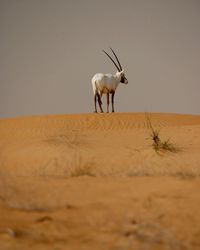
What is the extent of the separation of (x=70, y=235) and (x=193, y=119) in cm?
1306

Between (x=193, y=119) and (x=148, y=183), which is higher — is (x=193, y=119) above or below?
above

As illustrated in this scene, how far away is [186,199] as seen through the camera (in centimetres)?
208

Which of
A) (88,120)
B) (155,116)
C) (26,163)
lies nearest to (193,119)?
(155,116)

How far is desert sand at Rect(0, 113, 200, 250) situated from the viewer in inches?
60.2

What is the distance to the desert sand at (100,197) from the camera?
1530 mm

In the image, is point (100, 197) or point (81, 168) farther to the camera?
point (81, 168)

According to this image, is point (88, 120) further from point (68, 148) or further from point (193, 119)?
point (68, 148)

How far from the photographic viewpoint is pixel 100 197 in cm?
225

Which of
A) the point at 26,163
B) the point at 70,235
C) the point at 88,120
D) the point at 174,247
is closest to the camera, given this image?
the point at 174,247

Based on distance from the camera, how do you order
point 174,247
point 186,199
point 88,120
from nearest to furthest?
point 174,247
point 186,199
point 88,120

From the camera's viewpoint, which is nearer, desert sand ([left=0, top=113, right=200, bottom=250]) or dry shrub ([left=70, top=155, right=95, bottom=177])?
desert sand ([left=0, top=113, right=200, bottom=250])

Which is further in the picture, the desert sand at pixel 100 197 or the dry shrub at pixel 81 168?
the dry shrub at pixel 81 168

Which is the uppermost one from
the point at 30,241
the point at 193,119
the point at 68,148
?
the point at 193,119

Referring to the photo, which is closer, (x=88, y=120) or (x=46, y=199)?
(x=46, y=199)
